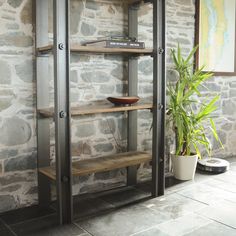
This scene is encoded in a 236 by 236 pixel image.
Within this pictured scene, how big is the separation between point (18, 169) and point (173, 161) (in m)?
1.58

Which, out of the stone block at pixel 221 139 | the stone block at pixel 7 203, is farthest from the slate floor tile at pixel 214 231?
the stone block at pixel 221 139

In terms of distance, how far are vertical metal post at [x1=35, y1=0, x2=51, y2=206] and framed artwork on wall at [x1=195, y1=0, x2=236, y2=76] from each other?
6.08ft

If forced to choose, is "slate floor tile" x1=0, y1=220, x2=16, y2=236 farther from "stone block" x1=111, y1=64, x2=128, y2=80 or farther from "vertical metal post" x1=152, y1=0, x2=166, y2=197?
"stone block" x1=111, y1=64, x2=128, y2=80

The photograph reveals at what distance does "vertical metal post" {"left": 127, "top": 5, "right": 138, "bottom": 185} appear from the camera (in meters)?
3.40

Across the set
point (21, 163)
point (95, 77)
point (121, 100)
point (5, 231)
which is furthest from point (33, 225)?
point (95, 77)

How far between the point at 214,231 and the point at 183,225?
22 cm

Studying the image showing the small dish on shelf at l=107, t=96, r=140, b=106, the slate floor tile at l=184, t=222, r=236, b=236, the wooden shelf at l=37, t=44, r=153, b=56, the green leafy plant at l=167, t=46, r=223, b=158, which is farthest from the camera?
the green leafy plant at l=167, t=46, r=223, b=158

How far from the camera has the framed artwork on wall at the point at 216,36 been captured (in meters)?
4.07

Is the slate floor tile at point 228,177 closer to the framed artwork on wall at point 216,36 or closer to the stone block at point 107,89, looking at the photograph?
the framed artwork on wall at point 216,36

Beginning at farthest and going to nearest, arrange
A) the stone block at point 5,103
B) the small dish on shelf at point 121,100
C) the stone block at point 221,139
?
the stone block at point 221,139
the small dish on shelf at point 121,100
the stone block at point 5,103

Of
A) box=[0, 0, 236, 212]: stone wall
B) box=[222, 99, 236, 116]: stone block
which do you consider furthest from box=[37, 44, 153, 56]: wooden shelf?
box=[222, 99, 236, 116]: stone block

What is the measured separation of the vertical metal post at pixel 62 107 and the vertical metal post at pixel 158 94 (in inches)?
33.4

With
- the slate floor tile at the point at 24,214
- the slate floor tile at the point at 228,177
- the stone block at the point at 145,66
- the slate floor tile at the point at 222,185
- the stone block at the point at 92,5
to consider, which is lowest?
the slate floor tile at the point at 24,214

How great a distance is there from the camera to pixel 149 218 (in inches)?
107
